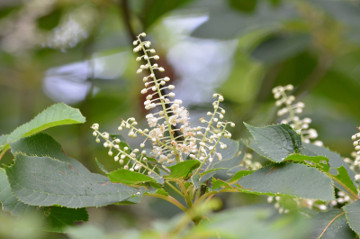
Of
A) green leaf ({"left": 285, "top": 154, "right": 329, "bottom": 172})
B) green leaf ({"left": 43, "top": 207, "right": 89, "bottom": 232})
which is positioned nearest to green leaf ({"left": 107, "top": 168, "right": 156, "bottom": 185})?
green leaf ({"left": 43, "top": 207, "right": 89, "bottom": 232})

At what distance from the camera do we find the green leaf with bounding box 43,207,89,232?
3.44 feet

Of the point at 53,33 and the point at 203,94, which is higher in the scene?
the point at 53,33

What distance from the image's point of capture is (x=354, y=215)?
100cm

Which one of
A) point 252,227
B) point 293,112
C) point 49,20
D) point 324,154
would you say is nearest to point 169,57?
point 49,20

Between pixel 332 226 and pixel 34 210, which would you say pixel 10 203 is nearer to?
pixel 34 210

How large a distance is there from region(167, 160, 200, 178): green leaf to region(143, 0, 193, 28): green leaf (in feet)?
4.81

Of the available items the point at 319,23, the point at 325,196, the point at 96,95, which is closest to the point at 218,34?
the point at 319,23

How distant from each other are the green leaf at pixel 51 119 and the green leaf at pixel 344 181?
0.54 m

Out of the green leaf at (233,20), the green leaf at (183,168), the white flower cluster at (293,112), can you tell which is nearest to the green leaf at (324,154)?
the white flower cluster at (293,112)

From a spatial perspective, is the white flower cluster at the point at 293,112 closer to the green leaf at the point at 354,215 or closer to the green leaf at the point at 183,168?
the green leaf at the point at 354,215

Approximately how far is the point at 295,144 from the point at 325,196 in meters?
0.19

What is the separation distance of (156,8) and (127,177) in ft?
5.28

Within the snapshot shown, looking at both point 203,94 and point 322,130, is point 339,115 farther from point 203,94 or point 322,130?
point 203,94

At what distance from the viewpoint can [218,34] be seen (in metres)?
2.57
